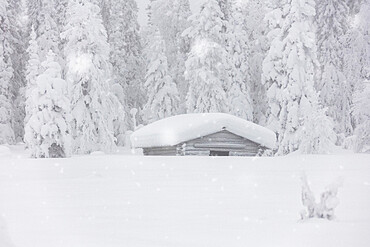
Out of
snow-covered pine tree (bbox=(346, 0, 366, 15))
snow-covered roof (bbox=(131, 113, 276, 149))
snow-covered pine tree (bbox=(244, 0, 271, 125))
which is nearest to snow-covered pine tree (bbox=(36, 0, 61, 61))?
snow-covered pine tree (bbox=(244, 0, 271, 125))

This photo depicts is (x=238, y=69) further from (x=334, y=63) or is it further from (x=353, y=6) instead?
(x=353, y=6)

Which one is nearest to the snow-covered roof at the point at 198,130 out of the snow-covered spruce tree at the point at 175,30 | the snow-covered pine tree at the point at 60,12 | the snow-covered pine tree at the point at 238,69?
the snow-covered pine tree at the point at 238,69

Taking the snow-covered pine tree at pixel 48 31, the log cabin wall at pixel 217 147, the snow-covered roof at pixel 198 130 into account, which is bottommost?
the log cabin wall at pixel 217 147

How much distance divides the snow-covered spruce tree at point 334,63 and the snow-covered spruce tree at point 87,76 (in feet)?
51.7

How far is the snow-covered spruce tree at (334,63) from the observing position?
39875mm

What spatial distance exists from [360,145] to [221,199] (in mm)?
17922

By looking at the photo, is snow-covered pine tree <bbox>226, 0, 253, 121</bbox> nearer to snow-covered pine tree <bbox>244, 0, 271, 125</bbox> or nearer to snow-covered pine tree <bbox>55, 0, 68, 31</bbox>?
snow-covered pine tree <bbox>244, 0, 271, 125</bbox>

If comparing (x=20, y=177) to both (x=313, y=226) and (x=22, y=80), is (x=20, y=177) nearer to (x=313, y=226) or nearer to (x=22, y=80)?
(x=313, y=226)

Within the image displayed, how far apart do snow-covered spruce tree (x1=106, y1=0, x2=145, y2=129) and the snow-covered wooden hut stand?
915 inches

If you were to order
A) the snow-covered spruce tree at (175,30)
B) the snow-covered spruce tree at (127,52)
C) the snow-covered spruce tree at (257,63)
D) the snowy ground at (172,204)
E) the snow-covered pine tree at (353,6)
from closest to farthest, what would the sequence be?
the snowy ground at (172,204) < the snow-covered pine tree at (353,6) < the snow-covered spruce tree at (257,63) < the snow-covered spruce tree at (175,30) < the snow-covered spruce tree at (127,52)

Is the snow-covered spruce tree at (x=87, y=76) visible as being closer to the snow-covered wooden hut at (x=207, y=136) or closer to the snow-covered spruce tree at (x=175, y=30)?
the snow-covered wooden hut at (x=207, y=136)

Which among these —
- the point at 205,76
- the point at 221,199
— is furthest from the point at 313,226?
the point at 205,76

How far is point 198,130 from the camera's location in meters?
24.1

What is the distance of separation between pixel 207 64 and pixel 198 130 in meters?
16.8
